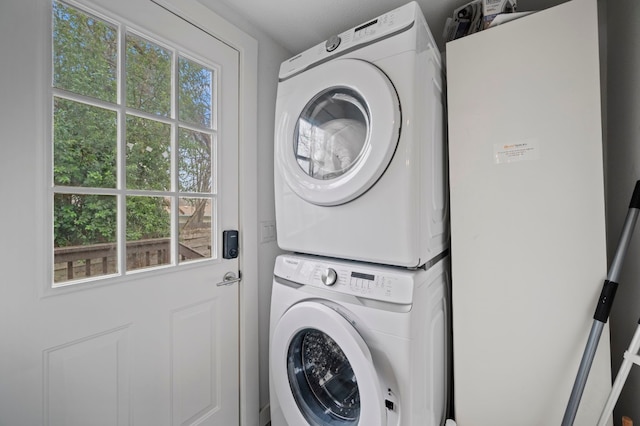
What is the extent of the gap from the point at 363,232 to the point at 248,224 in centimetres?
72

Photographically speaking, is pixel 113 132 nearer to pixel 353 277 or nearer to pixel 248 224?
pixel 248 224

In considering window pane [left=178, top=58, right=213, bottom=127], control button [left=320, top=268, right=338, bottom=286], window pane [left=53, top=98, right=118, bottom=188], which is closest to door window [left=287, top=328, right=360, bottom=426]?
control button [left=320, top=268, right=338, bottom=286]

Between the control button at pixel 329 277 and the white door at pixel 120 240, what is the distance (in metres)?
0.61

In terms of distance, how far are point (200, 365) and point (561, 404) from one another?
152 cm

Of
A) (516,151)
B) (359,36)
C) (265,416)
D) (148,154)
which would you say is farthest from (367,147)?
(265,416)

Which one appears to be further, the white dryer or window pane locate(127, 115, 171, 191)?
window pane locate(127, 115, 171, 191)

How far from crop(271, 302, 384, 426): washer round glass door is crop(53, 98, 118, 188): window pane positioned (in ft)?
2.99

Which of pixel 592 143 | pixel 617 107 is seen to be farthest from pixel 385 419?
pixel 617 107

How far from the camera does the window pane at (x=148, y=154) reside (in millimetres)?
1020

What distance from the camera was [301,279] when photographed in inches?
43.5

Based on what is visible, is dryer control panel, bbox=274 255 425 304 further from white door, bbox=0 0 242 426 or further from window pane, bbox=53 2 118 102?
window pane, bbox=53 2 118 102

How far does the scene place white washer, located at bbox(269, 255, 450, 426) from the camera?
841 mm

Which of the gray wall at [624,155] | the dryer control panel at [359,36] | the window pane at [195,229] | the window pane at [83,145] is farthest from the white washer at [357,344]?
the dryer control panel at [359,36]

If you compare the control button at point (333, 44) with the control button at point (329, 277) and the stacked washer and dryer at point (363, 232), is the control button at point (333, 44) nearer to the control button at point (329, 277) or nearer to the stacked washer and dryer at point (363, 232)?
the stacked washer and dryer at point (363, 232)
